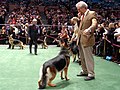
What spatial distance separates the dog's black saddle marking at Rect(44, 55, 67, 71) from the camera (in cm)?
570

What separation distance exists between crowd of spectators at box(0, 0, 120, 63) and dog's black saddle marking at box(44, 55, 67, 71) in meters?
4.13

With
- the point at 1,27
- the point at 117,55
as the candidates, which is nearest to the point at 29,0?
the point at 1,27

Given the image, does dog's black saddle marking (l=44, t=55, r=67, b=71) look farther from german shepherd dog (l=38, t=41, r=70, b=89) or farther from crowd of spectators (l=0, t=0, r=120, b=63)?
crowd of spectators (l=0, t=0, r=120, b=63)

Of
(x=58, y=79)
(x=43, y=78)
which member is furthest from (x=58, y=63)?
(x=58, y=79)

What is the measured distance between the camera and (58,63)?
19.5 ft

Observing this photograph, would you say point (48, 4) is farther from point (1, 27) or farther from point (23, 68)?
point (23, 68)

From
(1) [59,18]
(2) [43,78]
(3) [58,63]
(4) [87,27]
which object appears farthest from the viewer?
(1) [59,18]

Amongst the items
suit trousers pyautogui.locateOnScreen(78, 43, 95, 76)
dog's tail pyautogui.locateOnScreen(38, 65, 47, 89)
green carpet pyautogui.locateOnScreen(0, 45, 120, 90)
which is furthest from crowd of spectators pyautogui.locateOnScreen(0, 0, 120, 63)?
dog's tail pyautogui.locateOnScreen(38, 65, 47, 89)

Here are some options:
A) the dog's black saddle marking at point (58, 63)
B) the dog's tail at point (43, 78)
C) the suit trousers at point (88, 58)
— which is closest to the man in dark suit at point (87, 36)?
the suit trousers at point (88, 58)

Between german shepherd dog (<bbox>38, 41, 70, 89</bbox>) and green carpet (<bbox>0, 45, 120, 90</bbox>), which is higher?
german shepherd dog (<bbox>38, 41, 70, 89</bbox>)

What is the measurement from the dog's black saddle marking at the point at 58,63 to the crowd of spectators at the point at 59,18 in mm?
4126

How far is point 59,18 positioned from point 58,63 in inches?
580

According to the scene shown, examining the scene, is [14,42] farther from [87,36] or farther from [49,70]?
[49,70]

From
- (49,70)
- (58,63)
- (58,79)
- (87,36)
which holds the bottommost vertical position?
(58,79)
